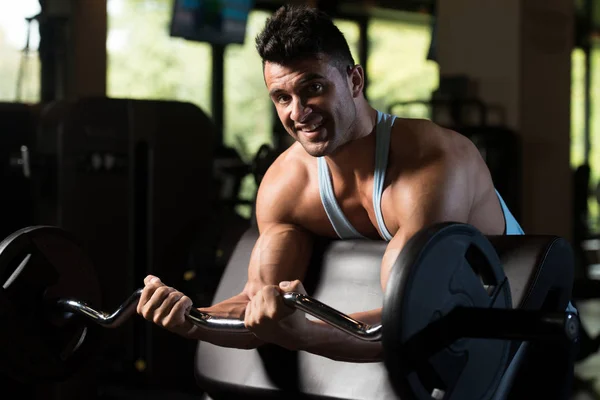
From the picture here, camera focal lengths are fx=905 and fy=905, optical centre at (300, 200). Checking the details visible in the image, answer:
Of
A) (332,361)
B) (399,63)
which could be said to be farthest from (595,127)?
(332,361)

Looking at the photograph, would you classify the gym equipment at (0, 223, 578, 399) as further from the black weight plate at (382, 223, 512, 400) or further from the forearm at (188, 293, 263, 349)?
the forearm at (188, 293, 263, 349)

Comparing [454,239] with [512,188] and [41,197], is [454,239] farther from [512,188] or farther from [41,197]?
[512,188]

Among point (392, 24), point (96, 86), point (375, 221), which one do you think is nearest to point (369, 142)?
point (375, 221)

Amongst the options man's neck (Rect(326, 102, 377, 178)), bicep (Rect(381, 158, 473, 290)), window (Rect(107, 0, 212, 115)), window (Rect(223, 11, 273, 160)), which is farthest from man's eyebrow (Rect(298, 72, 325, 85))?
window (Rect(223, 11, 273, 160))

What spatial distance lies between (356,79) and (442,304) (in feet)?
1.84

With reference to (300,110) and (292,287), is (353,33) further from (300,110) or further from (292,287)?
(292,287)

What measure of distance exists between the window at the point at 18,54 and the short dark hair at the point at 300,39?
422 centimetres

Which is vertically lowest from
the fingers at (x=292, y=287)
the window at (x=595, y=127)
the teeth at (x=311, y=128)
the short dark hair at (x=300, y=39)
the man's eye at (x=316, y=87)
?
the window at (x=595, y=127)

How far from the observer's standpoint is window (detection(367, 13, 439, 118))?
847 cm

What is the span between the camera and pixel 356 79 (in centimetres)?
168

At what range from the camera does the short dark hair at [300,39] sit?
5.22ft

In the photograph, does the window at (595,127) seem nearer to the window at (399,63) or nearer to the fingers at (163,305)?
the window at (399,63)

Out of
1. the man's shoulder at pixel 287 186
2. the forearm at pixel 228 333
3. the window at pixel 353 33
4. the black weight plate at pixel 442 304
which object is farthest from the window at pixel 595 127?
the black weight plate at pixel 442 304

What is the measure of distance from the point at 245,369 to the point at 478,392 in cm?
55
